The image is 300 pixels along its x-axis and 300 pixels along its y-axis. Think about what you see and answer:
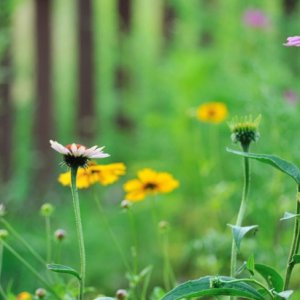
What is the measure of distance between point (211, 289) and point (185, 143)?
2437 mm

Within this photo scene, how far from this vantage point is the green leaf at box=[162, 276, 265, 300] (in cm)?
90

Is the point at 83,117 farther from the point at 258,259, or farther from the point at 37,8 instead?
the point at 258,259

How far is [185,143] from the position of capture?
131 inches

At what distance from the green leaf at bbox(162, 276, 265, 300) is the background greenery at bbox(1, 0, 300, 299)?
0.58m

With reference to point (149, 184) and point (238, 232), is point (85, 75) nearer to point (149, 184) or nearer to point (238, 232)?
point (149, 184)

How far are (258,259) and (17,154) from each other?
7.56ft

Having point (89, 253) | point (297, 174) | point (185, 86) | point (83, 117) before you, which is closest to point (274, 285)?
point (297, 174)

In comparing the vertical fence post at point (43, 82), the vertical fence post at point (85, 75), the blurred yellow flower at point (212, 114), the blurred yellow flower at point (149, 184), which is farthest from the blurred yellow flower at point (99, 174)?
the vertical fence post at point (85, 75)

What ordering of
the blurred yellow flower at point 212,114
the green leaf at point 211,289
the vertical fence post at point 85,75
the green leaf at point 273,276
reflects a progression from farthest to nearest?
1. the vertical fence post at point 85,75
2. the blurred yellow flower at point 212,114
3. the green leaf at point 273,276
4. the green leaf at point 211,289

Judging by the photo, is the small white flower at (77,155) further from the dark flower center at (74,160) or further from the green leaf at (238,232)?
the green leaf at (238,232)

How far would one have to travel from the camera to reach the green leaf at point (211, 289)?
35.2 inches

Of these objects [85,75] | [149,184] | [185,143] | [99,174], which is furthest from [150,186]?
[85,75]

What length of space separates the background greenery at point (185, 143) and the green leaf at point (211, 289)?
58 cm

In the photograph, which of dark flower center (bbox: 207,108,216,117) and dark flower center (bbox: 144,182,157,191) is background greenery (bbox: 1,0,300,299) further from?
dark flower center (bbox: 144,182,157,191)
